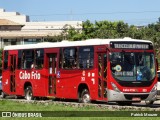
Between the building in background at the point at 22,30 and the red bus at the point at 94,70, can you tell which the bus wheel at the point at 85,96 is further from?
the building in background at the point at 22,30

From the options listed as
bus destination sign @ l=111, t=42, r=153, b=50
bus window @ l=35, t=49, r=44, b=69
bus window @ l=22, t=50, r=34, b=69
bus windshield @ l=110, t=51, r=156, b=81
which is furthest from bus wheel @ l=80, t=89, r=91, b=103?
bus window @ l=22, t=50, r=34, b=69

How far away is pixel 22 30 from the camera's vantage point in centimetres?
12262

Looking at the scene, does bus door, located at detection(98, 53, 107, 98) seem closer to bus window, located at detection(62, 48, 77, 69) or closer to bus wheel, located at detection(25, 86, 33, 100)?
bus window, located at detection(62, 48, 77, 69)

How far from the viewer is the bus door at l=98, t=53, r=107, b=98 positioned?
25219mm

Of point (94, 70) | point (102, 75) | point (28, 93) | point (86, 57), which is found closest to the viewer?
point (102, 75)

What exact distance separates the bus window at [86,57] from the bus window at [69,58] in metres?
0.43

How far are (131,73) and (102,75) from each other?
50.6 inches

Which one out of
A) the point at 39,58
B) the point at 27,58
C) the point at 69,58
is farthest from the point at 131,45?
the point at 27,58

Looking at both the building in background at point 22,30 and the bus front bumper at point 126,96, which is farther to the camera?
the building in background at point 22,30

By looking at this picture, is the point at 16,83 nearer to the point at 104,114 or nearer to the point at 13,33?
the point at 104,114


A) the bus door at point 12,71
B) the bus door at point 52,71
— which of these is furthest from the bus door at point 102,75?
the bus door at point 12,71

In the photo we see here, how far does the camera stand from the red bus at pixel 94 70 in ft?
81.9

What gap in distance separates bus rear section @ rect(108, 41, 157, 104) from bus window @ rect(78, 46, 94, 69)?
1.37 metres

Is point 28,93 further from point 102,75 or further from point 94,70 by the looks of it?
point 102,75
